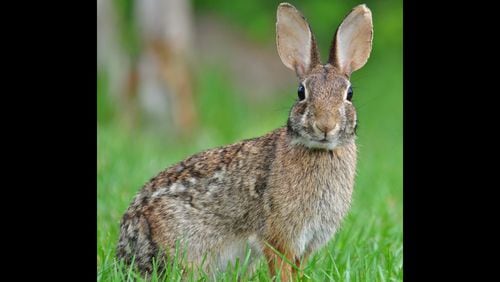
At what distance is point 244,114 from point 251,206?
8.75m

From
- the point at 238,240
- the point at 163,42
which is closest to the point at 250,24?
the point at 163,42

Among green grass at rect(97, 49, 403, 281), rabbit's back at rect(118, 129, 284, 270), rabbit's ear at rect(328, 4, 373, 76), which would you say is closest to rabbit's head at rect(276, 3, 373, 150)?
rabbit's ear at rect(328, 4, 373, 76)

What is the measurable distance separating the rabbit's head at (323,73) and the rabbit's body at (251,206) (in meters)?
0.27

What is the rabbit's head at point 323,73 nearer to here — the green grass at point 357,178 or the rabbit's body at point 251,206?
the rabbit's body at point 251,206

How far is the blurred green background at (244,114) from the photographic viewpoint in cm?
604

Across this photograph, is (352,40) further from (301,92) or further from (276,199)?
(276,199)

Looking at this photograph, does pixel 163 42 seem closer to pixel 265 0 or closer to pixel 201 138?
pixel 201 138

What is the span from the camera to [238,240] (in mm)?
5430

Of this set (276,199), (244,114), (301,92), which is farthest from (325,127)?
(244,114)

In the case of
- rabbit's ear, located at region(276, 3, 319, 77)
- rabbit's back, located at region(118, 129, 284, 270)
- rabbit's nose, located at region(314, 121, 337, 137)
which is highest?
rabbit's ear, located at region(276, 3, 319, 77)

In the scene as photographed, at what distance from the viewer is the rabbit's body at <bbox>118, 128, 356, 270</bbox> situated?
209 inches

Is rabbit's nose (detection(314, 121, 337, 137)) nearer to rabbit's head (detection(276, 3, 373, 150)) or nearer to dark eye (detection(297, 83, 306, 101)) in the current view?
rabbit's head (detection(276, 3, 373, 150))

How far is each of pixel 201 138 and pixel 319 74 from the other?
23.7ft

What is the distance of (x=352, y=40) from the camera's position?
5395 mm
